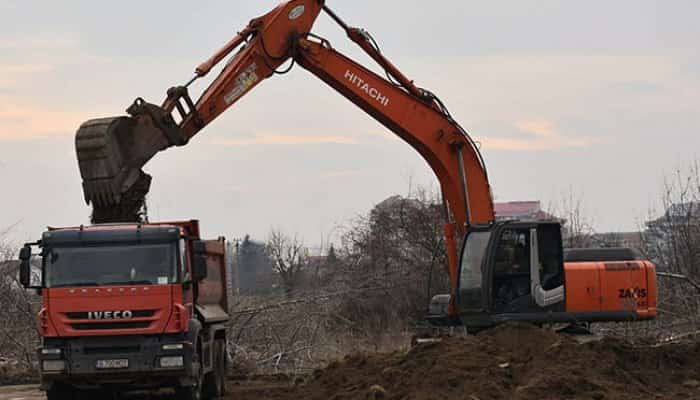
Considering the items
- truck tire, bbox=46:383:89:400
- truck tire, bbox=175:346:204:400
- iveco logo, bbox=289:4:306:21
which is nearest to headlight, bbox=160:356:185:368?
truck tire, bbox=175:346:204:400

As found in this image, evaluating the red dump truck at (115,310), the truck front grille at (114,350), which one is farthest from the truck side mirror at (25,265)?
the truck front grille at (114,350)

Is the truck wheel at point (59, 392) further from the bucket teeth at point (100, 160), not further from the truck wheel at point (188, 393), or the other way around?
the bucket teeth at point (100, 160)

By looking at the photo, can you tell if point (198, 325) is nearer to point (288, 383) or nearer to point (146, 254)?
point (146, 254)

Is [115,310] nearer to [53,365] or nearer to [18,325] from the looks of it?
[53,365]

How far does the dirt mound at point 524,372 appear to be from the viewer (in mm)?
14930

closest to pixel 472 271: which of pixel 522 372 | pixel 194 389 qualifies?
pixel 522 372

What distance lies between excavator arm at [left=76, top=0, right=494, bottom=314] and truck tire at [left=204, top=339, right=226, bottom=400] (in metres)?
3.03

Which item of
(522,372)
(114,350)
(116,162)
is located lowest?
(522,372)

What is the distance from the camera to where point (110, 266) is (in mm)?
17219

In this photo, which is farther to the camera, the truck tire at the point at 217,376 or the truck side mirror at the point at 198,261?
the truck tire at the point at 217,376

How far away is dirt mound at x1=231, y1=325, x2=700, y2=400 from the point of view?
49.0 ft

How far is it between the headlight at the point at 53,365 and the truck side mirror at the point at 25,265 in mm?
1353

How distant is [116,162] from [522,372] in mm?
7179

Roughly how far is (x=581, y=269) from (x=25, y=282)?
8.97m
